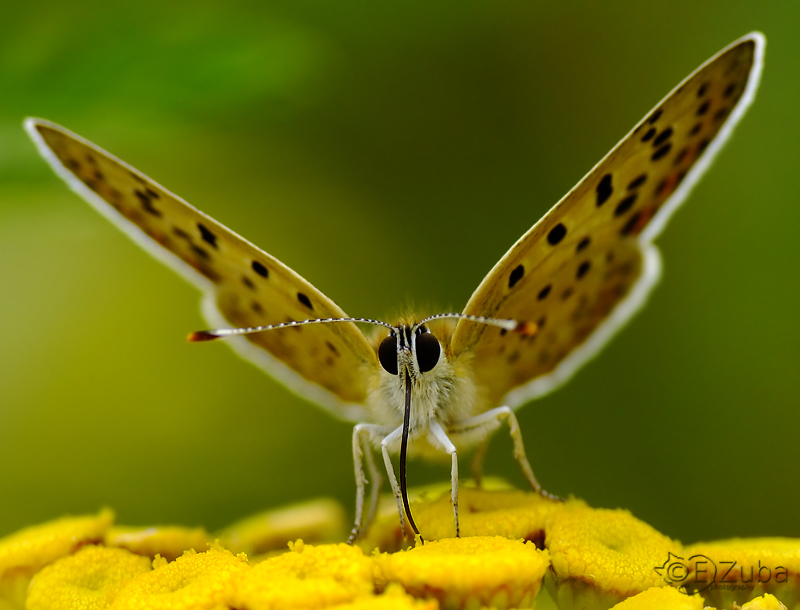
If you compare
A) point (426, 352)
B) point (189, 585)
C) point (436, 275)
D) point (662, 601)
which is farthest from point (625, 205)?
point (436, 275)

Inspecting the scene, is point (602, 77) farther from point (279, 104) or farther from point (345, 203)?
point (279, 104)

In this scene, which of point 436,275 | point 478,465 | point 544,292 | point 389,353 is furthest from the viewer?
point 436,275

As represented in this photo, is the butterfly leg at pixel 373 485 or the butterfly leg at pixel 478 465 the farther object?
the butterfly leg at pixel 478 465

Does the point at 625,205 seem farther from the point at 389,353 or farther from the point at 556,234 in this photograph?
the point at 389,353

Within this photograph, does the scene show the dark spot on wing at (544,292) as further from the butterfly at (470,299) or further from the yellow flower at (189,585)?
the yellow flower at (189,585)


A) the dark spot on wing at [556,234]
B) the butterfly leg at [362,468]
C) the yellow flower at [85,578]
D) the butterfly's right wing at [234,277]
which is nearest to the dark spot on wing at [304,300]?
the butterfly's right wing at [234,277]

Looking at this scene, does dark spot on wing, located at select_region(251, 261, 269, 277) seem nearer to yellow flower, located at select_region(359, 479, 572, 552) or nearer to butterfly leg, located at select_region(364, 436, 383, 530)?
butterfly leg, located at select_region(364, 436, 383, 530)

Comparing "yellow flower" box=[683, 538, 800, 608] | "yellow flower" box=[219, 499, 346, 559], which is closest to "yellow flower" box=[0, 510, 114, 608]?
"yellow flower" box=[219, 499, 346, 559]
